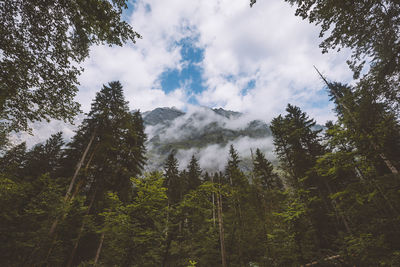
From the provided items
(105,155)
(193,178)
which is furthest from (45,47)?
(193,178)

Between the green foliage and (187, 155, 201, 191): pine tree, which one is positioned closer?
the green foliage

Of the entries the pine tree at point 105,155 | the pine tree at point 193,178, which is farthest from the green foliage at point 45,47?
the pine tree at point 193,178

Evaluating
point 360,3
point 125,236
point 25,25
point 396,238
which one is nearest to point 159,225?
point 125,236

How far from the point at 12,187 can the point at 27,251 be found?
5.08 meters

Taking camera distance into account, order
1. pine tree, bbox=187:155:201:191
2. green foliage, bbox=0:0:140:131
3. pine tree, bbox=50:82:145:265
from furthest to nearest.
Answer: pine tree, bbox=187:155:201:191, pine tree, bbox=50:82:145:265, green foliage, bbox=0:0:140:131

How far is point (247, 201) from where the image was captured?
14.9m

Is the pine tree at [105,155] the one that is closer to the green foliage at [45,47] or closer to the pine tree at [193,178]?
the green foliage at [45,47]

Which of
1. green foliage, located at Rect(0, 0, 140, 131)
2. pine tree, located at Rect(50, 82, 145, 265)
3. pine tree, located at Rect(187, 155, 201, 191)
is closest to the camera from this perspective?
green foliage, located at Rect(0, 0, 140, 131)

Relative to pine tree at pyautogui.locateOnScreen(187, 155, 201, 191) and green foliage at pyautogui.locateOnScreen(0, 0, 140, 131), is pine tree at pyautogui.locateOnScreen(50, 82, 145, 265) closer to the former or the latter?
green foliage at pyautogui.locateOnScreen(0, 0, 140, 131)

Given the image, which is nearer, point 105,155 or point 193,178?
point 105,155

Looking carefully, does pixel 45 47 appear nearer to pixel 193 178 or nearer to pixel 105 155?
pixel 105 155

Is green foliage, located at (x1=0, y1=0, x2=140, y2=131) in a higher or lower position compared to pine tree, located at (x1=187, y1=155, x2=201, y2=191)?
lower

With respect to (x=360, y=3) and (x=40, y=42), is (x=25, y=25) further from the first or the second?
(x=360, y=3)

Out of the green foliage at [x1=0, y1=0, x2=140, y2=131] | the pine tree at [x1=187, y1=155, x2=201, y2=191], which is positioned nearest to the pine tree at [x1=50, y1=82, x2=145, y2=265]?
the green foliage at [x1=0, y1=0, x2=140, y2=131]
